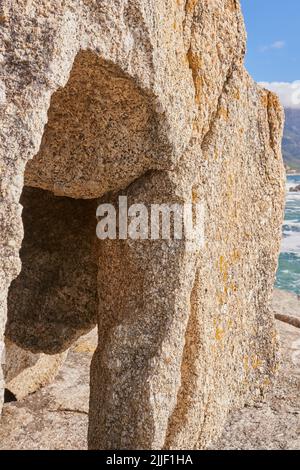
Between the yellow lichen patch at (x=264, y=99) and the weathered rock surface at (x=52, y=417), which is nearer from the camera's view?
the weathered rock surface at (x=52, y=417)

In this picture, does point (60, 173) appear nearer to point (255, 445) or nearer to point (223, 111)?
point (223, 111)

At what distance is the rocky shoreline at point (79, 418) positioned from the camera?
6668mm

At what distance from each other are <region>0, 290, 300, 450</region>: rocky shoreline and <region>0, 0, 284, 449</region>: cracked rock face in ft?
0.90

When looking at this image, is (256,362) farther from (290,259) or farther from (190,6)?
(290,259)

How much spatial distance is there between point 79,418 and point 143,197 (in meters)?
3.77

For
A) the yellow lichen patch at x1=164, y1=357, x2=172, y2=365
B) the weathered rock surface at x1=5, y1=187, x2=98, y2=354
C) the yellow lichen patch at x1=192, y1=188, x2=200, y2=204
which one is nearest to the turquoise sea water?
the weathered rock surface at x1=5, y1=187, x2=98, y2=354

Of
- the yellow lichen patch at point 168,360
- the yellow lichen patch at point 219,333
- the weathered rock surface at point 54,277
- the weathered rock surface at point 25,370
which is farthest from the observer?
the weathered rock surface at point 25,370

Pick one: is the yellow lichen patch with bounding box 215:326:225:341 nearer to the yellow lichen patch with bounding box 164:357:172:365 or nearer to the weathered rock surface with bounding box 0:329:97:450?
the yellow lichen patch with bounding box 164:357:172:365

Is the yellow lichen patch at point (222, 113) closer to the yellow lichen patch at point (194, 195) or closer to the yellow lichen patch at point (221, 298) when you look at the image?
the yellow lichen patch at point (194, 195)

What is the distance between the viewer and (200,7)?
19.0 feet

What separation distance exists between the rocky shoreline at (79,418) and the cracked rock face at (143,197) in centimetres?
27

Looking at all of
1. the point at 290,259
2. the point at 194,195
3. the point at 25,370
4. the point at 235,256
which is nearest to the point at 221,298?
the point at 235,256

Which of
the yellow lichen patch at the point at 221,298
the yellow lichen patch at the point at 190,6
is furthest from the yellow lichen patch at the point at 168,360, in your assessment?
the yellow lichen patch at the point at 190,6

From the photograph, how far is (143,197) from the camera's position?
5699 millimetres
